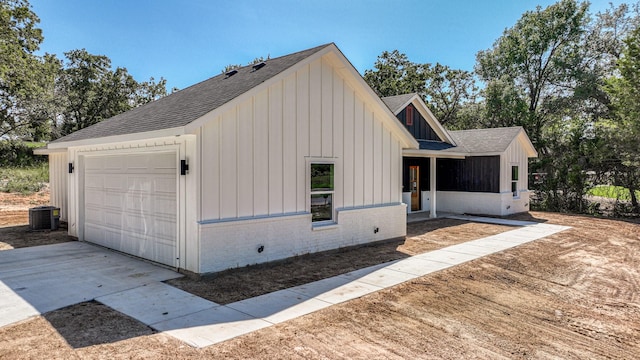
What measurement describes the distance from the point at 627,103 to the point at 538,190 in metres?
5.91

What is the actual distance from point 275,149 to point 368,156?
2.93 m

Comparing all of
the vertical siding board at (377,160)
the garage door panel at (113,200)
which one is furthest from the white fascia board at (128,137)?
the vertical siding board at (377,160)

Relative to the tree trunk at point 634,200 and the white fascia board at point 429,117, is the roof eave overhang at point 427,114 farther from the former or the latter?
the tree trunk at point 634,200

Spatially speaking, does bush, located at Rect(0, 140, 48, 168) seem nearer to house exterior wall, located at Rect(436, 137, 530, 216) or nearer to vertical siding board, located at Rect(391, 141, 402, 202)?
vertical siding board, located at Rect(391, 141, 402, 202)

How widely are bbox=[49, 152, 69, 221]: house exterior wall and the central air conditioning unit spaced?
0.99 m

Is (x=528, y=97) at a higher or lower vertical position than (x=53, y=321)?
higher

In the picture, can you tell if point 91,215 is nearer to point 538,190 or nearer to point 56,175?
point 56,175

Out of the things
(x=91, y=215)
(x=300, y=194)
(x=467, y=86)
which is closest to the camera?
(x=300, y=194)

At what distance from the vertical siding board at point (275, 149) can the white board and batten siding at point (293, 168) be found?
0.02 metres

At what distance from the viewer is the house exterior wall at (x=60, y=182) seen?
12945 millimetres

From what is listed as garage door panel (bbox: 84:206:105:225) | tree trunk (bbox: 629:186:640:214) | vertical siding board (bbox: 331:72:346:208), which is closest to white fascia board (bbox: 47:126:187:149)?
garage door panel (bbox: 84:206:105:225)

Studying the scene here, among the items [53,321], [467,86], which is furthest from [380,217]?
[467,86]

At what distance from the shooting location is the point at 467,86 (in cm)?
3462

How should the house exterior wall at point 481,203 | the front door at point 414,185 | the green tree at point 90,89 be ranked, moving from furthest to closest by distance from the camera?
the green tree at point 90,89, the house exterior wall at point 481,203, the front door at point 414,185
